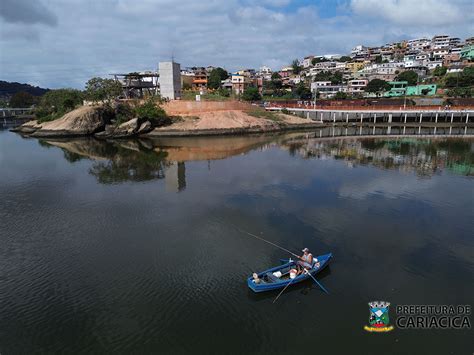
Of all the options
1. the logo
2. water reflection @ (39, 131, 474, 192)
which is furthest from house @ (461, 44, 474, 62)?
the logo

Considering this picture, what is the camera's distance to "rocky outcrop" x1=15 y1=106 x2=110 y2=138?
234ft

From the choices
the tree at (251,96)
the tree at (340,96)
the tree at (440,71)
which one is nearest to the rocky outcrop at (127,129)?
the tree at (251,96)

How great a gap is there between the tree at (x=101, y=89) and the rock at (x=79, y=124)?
114 inches

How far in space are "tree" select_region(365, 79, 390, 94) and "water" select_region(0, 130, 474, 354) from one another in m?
89.6

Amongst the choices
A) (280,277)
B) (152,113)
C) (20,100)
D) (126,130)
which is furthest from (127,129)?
(20,100)

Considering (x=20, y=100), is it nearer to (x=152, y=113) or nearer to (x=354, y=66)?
(x=152, y=113)

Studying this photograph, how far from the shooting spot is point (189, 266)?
18094 mm

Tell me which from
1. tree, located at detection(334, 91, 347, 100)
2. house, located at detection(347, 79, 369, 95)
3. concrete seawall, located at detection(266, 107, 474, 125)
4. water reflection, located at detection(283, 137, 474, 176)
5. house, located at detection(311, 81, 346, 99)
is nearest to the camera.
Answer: water reflection, located at detection(283, 137, 474, 176)

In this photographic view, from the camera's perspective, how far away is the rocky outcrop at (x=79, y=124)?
71.2 meters

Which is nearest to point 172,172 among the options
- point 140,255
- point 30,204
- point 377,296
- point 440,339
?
point 30,204

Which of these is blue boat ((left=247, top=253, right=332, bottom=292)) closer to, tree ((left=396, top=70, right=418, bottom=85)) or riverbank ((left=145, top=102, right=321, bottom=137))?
riverbank ((left=145, top=102, right=321, bottom=137))

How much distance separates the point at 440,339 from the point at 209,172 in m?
28.9

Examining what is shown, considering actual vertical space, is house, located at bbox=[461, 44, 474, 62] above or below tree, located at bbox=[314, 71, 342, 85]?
above

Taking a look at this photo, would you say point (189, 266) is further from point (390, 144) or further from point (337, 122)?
point (337, 122)
